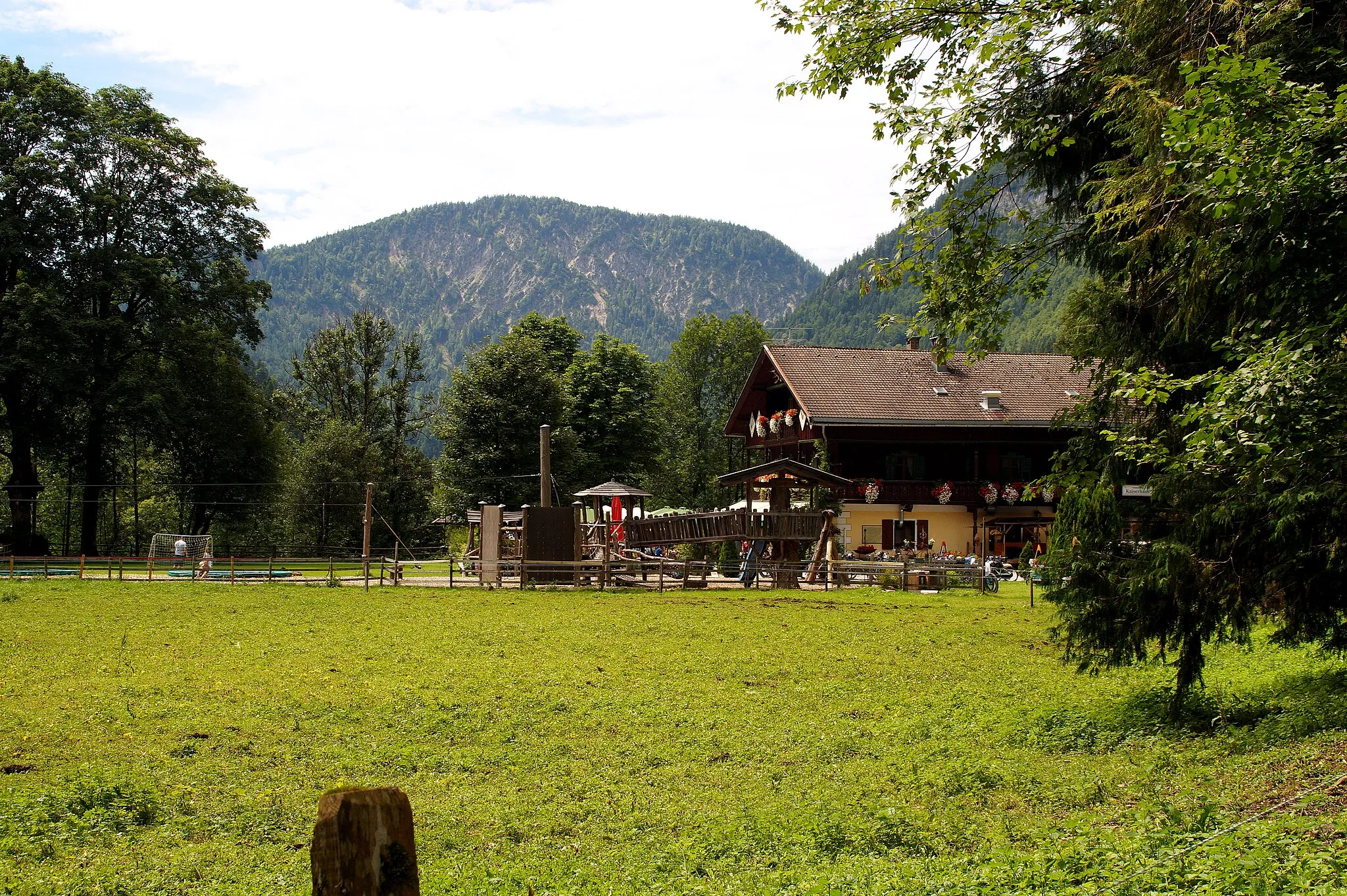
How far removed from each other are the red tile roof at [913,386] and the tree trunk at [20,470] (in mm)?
29401

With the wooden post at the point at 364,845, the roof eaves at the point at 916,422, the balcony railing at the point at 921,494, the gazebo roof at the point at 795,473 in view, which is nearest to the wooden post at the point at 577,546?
the gazebo roof at the point at 795,473

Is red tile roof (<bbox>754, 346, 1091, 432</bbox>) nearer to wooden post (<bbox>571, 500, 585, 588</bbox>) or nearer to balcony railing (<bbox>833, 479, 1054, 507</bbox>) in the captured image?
balcony railing (<bbox>833, 479, 1054, 507</bbox>)

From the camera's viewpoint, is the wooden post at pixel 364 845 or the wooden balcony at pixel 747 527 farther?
the wooden balcony at pixel 747 527

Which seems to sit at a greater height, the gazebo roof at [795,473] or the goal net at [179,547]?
the gazebo roof at [795,473]

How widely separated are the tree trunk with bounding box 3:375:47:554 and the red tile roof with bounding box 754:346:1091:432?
29.4 metres

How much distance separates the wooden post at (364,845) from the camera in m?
3.10

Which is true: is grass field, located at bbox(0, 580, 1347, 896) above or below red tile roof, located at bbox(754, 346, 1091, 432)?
below

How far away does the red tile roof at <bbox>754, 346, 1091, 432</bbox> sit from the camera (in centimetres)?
4034

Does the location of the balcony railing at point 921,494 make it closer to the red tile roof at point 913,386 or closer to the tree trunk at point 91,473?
the red tile roof at point 913,386

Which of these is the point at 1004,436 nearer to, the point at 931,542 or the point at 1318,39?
the point at 931,542

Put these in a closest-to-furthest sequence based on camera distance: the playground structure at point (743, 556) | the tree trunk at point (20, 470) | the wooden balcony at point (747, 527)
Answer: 1. the playground structure at point (743, 556)
2. the wooden balcony at point (747, 527)
3. the tree trunk at point (20, 470)

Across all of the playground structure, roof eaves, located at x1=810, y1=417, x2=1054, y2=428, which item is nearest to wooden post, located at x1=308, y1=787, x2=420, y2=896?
the playground structure

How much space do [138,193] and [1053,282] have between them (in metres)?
144

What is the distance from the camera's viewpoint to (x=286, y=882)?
618cm
